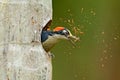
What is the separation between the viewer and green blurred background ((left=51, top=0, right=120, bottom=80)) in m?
7.50

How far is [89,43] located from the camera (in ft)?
25.6

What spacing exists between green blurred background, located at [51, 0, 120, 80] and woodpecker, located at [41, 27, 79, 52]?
2915 mm

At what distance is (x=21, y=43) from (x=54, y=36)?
24cm

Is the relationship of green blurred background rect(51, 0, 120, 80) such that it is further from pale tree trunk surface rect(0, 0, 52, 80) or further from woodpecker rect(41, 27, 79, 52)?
pale tree trunk surface rect(0, 0, 52, 80)

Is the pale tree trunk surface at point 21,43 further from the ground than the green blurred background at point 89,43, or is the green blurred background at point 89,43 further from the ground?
the pale tree trunk surface at point 21,43

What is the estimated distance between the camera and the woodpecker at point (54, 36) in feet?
13.8

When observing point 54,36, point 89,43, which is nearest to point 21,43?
A: point 54,36

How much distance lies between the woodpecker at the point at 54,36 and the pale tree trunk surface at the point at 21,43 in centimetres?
9

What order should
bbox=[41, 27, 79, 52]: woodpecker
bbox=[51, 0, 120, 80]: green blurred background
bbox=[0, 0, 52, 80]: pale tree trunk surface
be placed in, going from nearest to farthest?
1. bbox=[0, 0, 52, 80]: pale tree trunk surface
2. bbox=[41, 27, 79, 52]: woodpecker
3. bbox=[51, 0, 120, 80]: green blurred background

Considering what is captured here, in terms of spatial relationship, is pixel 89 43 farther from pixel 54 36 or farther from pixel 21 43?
pixel 21 43

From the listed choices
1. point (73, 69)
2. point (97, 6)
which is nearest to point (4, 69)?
point (73, 69)

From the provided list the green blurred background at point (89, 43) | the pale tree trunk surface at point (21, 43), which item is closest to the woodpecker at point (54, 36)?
the pale tree trunk surface at point (21, 43)

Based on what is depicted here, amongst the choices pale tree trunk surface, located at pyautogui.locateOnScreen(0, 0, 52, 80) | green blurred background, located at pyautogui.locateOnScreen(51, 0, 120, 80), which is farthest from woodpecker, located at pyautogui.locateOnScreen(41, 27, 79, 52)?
→ green blurred background, located at pyautogui.locateOnScreen(51, 0, 120, 80)

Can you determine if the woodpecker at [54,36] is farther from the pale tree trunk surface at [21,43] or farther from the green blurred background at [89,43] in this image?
the green blurred background at [89,43]
